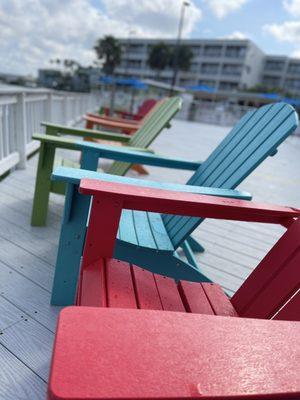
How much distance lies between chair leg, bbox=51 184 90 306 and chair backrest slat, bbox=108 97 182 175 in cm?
147

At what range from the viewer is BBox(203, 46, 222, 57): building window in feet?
197

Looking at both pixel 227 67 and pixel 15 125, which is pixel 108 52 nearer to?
pixel 227 67

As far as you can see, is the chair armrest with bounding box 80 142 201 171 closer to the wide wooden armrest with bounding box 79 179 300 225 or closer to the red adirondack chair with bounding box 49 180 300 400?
the wide wooden armrest with bounding box 79 179 300 225

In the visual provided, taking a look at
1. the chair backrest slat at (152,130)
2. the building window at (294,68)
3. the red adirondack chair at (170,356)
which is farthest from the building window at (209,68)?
the red adirondack chair at (170,356)

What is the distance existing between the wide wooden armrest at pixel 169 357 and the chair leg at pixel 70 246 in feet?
2.64

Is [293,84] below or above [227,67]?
above

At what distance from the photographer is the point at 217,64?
60.2 metres

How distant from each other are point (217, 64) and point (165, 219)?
64791 millimetres

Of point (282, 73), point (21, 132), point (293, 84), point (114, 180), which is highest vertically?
point (282, 73)

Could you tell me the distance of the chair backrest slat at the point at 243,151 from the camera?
4.91 feet

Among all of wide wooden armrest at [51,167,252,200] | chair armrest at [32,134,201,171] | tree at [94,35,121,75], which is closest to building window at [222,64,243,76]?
tree at [94,35,121,75]

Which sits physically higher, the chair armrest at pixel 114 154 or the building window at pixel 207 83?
the chair armrest at pixel 114 154

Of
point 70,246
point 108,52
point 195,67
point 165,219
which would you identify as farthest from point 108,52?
point 70,246

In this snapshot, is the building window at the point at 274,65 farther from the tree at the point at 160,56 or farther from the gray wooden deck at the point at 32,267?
the gray wooden deck at the point at 32,267
